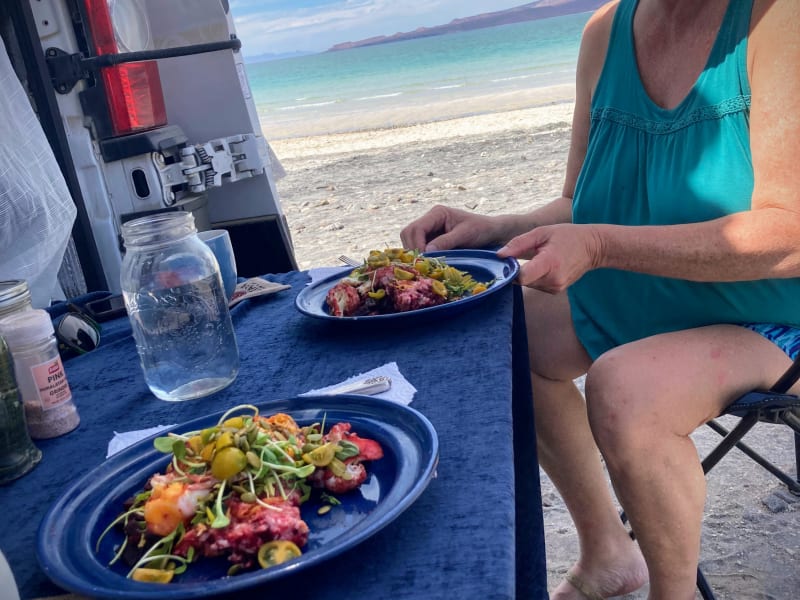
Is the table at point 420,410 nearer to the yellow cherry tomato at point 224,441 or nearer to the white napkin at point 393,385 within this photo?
the white napkin at point 393,385

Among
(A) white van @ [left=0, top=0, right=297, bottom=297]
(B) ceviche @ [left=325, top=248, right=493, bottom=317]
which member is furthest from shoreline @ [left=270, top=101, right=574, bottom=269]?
(B) ceviche @ [left=325, top=248, right=493, bottom=317]

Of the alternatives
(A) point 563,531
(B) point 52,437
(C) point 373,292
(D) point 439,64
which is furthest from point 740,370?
(D) point 439,64

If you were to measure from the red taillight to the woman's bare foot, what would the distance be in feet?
6.21

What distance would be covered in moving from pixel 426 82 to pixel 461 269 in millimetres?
30012

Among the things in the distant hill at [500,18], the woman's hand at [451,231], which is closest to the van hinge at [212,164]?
the woman's hand at [451,231]

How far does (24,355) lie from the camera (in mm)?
1219

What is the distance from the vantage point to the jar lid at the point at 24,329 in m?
1.21

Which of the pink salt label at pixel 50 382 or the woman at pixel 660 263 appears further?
the woman at pixel 660 263

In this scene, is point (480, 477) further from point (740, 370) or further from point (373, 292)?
point (740, 370)

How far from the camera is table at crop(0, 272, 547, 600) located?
793 mm

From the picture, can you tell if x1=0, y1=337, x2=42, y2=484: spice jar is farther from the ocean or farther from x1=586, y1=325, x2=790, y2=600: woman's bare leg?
the ocean

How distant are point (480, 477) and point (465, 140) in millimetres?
11493

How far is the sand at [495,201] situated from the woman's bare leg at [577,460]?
173 millimetres

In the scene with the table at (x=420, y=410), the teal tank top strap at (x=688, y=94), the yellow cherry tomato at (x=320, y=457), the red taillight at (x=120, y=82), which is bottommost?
the table at (x=420, y=410)
